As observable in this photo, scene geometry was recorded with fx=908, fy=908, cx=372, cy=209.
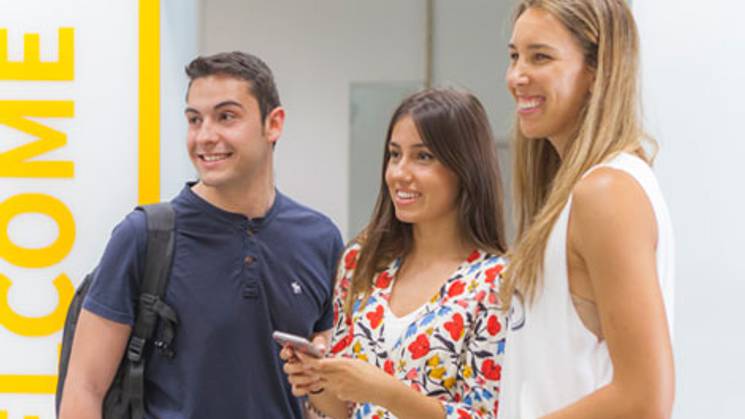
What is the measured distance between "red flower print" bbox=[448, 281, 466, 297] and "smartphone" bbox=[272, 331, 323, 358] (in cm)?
32

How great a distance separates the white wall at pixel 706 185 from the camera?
122 inches

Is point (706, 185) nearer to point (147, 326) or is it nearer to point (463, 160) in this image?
point (463, 160)

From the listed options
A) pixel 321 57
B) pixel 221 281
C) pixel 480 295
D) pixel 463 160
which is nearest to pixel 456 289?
pixel 480 295

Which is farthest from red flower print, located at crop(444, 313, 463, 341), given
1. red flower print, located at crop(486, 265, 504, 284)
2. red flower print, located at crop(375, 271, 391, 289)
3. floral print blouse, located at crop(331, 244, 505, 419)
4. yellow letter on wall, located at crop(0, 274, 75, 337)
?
yellow letter on wall, located at crop(0, 274, 75, 337)

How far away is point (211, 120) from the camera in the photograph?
2.47m

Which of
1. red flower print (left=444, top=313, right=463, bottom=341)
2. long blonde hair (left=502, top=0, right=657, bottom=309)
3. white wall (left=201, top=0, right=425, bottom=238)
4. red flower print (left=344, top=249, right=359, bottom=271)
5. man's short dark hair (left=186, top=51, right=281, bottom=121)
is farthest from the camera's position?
white wall (left=201, top=0, right=425, bottom=238)

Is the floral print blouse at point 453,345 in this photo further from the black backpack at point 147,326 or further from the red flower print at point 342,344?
the black backpack at point 147,326

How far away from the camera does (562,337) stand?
1.59 metres

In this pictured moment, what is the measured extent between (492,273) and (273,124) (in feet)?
2.90

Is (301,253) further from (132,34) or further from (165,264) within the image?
(132,34)

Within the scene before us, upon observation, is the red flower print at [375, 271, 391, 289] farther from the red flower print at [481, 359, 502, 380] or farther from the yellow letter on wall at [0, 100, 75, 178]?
the yellow letter on wall at [0, 100, 75, 178]

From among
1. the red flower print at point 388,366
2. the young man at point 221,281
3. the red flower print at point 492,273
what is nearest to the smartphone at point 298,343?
the red flower print at point 388,366

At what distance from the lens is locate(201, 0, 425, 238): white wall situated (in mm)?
5754

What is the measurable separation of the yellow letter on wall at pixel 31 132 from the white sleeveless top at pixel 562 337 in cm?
198
